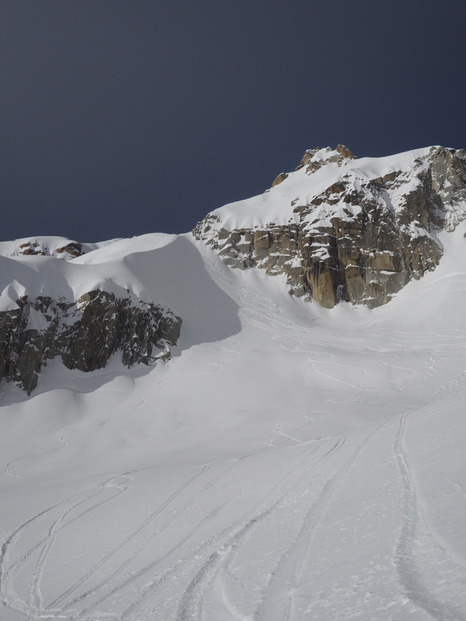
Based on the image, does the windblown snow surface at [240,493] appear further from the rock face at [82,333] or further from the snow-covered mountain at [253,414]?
the rock face at [82,333]

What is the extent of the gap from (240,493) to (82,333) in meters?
24.6

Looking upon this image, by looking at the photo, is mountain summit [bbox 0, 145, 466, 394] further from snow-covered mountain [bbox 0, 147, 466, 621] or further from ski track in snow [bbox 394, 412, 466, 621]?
ski track in snow [bbox 394, 412, 466, 621]

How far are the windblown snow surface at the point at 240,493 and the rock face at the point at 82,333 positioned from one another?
1331mm

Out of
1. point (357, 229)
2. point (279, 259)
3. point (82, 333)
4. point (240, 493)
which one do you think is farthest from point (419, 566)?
point (357, 229)

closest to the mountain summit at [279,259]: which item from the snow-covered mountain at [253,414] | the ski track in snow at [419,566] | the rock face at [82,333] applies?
the rock face at [82,333]

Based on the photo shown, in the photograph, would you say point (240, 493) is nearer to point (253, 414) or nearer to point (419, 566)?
point (419, 566)

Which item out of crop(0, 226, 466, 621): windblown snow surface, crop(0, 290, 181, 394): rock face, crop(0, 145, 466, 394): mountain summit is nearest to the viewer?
crop(0, 226, 466, 621): windblown snow surface

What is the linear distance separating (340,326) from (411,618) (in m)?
39.4

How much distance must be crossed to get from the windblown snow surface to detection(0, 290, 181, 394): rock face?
1331mm

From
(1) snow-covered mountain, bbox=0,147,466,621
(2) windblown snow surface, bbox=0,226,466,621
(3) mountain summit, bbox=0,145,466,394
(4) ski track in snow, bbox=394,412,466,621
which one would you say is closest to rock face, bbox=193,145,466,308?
(3) mountain summit, bbox=0,145,466,394

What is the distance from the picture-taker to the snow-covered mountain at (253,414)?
3.29m

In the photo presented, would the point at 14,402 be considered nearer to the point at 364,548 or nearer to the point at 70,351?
the point at 70,351

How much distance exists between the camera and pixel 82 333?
2788 cm

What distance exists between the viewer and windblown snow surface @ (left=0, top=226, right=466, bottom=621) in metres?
2.88
